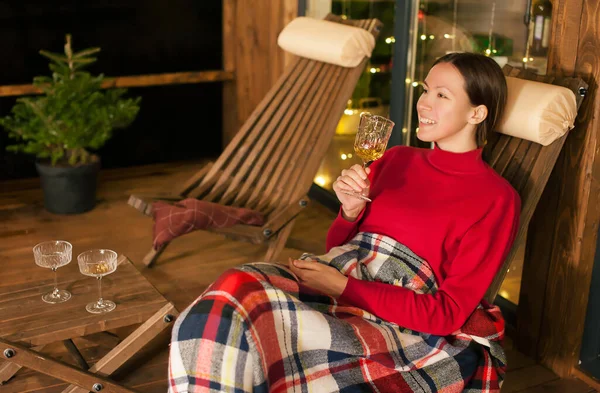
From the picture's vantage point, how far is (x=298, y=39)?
3631 mm

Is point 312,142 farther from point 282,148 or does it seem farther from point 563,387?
point 563,387

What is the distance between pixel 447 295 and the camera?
203cm

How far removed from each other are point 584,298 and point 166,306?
140cm

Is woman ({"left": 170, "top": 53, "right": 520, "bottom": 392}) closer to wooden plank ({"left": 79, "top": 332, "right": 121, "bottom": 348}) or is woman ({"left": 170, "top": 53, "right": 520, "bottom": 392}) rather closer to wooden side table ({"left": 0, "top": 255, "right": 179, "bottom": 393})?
wooden side table ({"left": 0, "top": 255, "right": 179, "bottom": 393})

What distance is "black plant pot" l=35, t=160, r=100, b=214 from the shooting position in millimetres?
3994

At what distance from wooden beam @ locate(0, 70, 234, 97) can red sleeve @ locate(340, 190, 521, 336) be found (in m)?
2.70

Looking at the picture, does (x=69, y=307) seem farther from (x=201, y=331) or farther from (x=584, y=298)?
(x=584, y=298)

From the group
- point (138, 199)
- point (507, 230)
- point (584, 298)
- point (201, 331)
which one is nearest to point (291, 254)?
point (138, 199)

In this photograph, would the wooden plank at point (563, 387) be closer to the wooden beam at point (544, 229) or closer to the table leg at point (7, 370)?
the wooden beam at point (544, 229)

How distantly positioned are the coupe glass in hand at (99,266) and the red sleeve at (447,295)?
76 cm

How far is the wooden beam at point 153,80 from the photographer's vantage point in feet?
14.3

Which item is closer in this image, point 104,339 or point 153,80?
point 104,339

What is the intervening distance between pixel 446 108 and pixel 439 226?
33cm

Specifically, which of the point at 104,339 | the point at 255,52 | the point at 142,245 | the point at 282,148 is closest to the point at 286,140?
the point at 282,148
